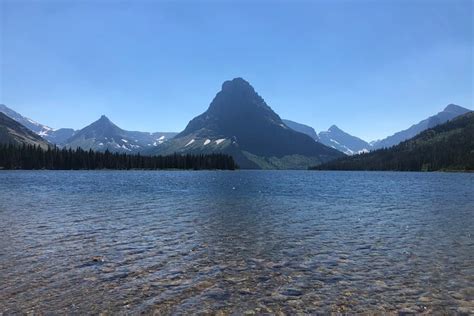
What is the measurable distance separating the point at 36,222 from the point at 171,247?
20.6m

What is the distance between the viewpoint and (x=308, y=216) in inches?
2044

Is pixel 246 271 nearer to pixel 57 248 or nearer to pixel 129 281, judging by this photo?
pixel 129 281

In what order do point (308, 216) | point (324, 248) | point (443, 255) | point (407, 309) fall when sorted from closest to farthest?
point (407, 309) < point (443, 255) < point (324, 248) < point (308, 216)

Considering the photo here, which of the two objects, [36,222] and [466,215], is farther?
[466,215]

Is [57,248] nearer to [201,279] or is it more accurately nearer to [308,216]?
[201,279]

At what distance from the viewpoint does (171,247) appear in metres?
31.0

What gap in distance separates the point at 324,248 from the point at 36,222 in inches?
1260

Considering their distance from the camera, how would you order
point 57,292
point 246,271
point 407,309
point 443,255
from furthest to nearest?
point 443,255 < point 246,271 < point 57,292 < point 407,309

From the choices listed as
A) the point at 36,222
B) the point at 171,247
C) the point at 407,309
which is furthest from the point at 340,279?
the point at 36,222

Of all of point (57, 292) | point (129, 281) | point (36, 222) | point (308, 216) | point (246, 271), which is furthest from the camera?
point (308, 216)

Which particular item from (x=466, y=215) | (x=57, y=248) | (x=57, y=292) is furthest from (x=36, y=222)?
(x=466, y=215)

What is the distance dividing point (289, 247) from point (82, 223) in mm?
24702

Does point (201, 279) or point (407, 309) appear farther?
point (201, 279)

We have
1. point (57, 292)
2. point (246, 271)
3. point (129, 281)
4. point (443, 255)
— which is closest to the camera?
point (57, 292)
